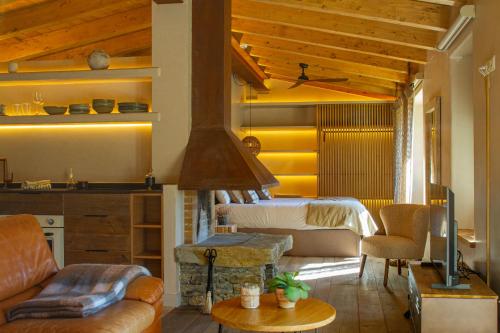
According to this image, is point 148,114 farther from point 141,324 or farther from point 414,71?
point 414,71

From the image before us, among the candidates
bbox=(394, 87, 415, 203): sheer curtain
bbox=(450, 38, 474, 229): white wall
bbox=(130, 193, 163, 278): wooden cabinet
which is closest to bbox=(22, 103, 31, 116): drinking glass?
bbox=(130, 193, 163, 278): wooden cabinet

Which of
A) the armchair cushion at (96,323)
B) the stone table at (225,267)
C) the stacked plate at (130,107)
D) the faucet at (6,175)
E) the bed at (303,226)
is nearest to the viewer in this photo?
the armchair cushion at (96,323)

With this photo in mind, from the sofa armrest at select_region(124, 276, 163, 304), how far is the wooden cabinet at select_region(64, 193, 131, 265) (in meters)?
1.78

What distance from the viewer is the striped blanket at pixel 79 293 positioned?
11.1ft

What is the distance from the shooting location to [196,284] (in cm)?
579

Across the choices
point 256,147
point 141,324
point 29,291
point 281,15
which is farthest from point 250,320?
point 256,147

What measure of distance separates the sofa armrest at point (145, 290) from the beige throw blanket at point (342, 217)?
475 cm

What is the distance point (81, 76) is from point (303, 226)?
3.96 m

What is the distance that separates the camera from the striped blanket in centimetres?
338

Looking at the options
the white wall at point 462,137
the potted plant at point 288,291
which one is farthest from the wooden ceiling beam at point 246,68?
the potted plant at point 288,291

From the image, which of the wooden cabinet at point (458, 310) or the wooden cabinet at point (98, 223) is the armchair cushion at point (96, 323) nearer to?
the wooden cabinet at point (458, 310)

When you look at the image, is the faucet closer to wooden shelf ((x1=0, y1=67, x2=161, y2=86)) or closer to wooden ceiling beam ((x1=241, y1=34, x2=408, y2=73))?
wooden shelf ((x1=0, y1=67, x2=161, y2=86))

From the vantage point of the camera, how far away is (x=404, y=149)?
369 inches

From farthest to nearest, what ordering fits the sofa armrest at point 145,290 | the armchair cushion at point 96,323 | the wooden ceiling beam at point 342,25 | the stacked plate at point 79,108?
1. the wooden ceiling beam at point 342,25
2. the stacked plate at point 79,108
3. the sofa armrest at point 145,290
4. the armchair cushion at point 96,323
